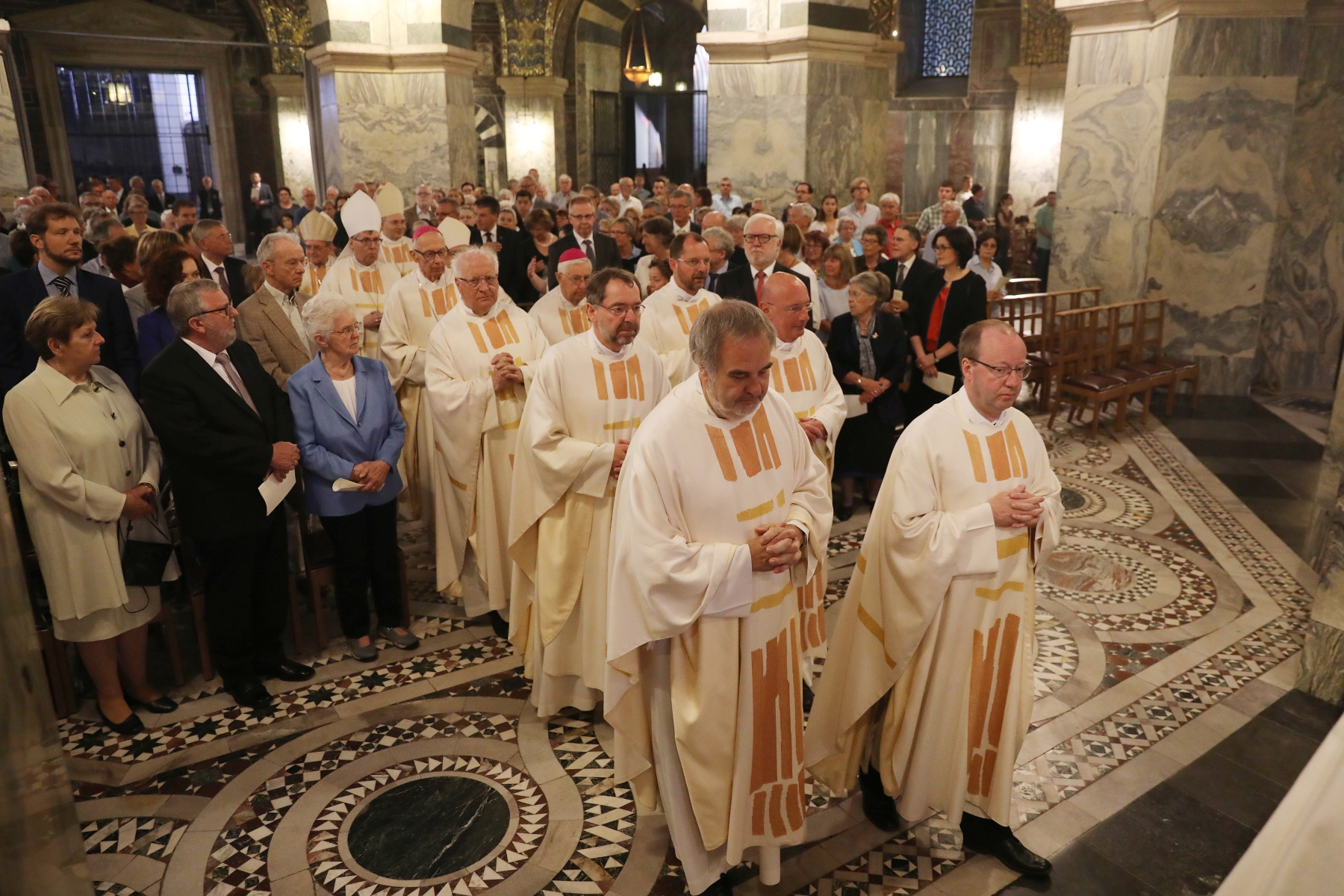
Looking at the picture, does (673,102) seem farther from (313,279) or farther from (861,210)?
(313,279)

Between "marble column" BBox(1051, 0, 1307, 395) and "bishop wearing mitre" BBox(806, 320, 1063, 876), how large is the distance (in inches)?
259

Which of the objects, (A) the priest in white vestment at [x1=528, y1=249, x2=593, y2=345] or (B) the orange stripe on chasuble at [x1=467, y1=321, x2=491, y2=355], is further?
(A) the priest in white vestment at [x1=528, y1=249, x2=593, y2=345]

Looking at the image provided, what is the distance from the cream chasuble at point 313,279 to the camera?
6.53 meters

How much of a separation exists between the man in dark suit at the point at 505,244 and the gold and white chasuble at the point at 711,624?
523 cm

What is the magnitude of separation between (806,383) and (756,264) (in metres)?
1.50

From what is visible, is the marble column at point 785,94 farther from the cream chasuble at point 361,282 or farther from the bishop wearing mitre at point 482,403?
the bishop wearing mitre at point 482,403

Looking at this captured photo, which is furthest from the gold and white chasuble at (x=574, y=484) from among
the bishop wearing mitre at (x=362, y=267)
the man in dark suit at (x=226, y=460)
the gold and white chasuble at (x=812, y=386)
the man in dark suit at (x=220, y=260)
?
the bishop wearing mitre at (x=362, y=267)

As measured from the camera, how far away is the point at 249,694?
159 inches

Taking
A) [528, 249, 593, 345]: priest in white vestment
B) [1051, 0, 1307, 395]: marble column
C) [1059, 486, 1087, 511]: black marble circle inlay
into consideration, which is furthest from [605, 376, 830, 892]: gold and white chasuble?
[1051, 0, 1307, 395]: marble column

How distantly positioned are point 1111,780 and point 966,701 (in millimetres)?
983

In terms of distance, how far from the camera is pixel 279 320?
4.99 m

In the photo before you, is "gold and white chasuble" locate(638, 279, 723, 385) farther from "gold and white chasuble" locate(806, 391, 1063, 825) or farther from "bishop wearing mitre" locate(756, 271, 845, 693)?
"gold and white chasuble" locate(806, 391, 1063, 825)

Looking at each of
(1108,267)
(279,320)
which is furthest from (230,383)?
(1108,267)

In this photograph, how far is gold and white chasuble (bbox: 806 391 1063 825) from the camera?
288 cm
